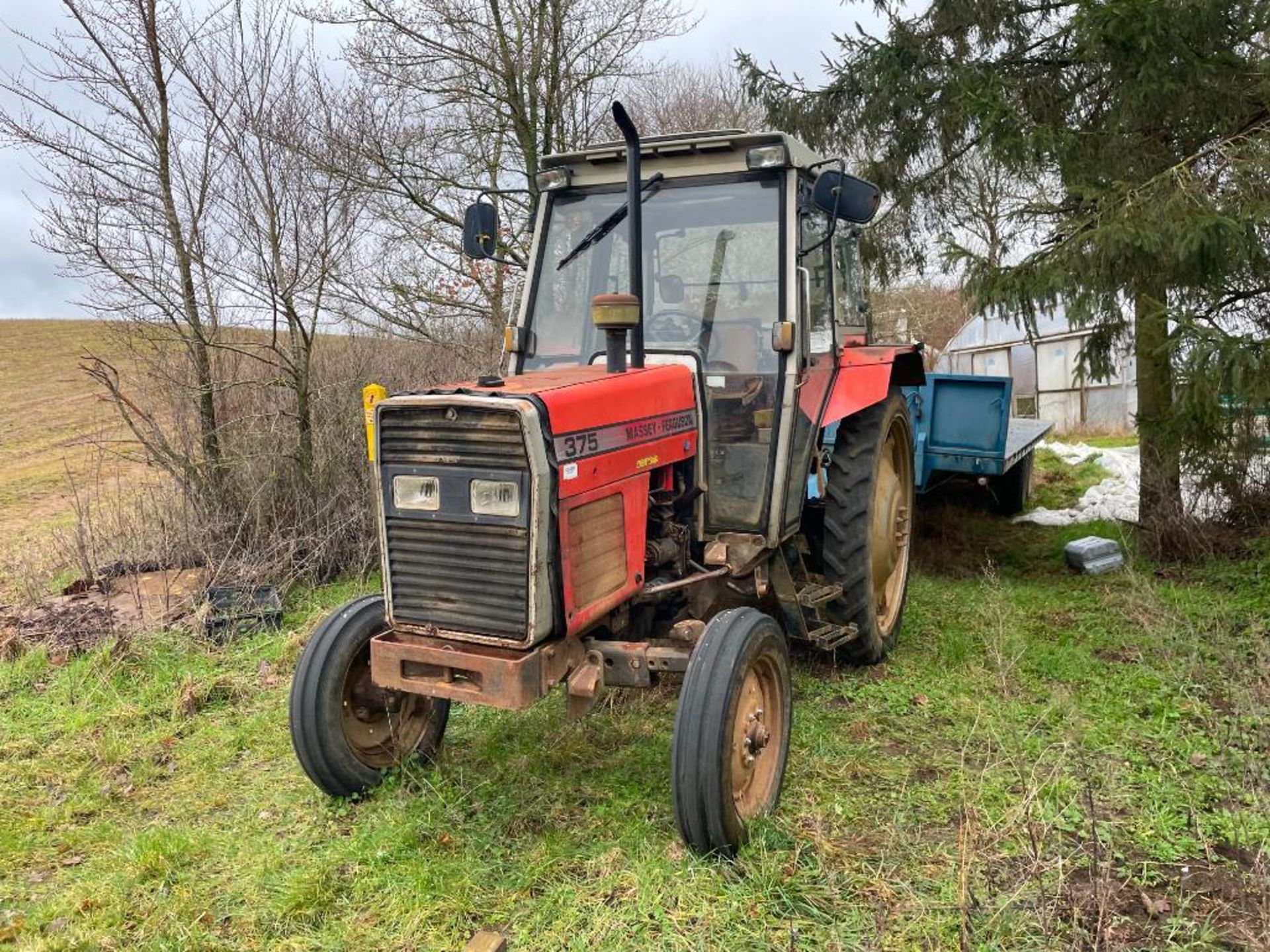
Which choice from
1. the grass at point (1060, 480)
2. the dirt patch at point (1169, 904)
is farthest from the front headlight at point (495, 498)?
the grass at point (1060, 480)

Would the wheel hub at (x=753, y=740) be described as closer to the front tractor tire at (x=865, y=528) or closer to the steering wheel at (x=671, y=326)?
the front tractor tire at (x=865, y=528)

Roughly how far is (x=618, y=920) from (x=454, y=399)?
159cm

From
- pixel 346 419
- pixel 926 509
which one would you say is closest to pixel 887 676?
pixel 926 509

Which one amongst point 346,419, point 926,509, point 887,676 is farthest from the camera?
point 926,509

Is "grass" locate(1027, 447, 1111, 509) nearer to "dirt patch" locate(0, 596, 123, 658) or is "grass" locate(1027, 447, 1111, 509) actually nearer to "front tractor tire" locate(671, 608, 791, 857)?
"front tractor tire" locate(671, 608, 791, 857)

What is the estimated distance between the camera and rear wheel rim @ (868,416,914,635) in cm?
459

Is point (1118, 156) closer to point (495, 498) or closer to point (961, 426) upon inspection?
point (961, 426)

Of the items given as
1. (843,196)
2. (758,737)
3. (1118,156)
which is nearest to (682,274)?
(843,196)

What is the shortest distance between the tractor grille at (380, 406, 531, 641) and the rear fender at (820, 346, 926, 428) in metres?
1.68

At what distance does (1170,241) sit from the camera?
4457 millimetres

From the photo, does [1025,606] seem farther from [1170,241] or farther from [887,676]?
[1170,241]

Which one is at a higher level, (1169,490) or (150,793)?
(1169,490)

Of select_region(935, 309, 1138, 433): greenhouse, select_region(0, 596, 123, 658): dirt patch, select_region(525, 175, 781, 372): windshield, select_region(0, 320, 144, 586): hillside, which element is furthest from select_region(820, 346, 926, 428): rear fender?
select_region(935, 309, 1138, 433): greenhouse

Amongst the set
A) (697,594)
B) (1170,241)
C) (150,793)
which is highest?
(1170,241)
